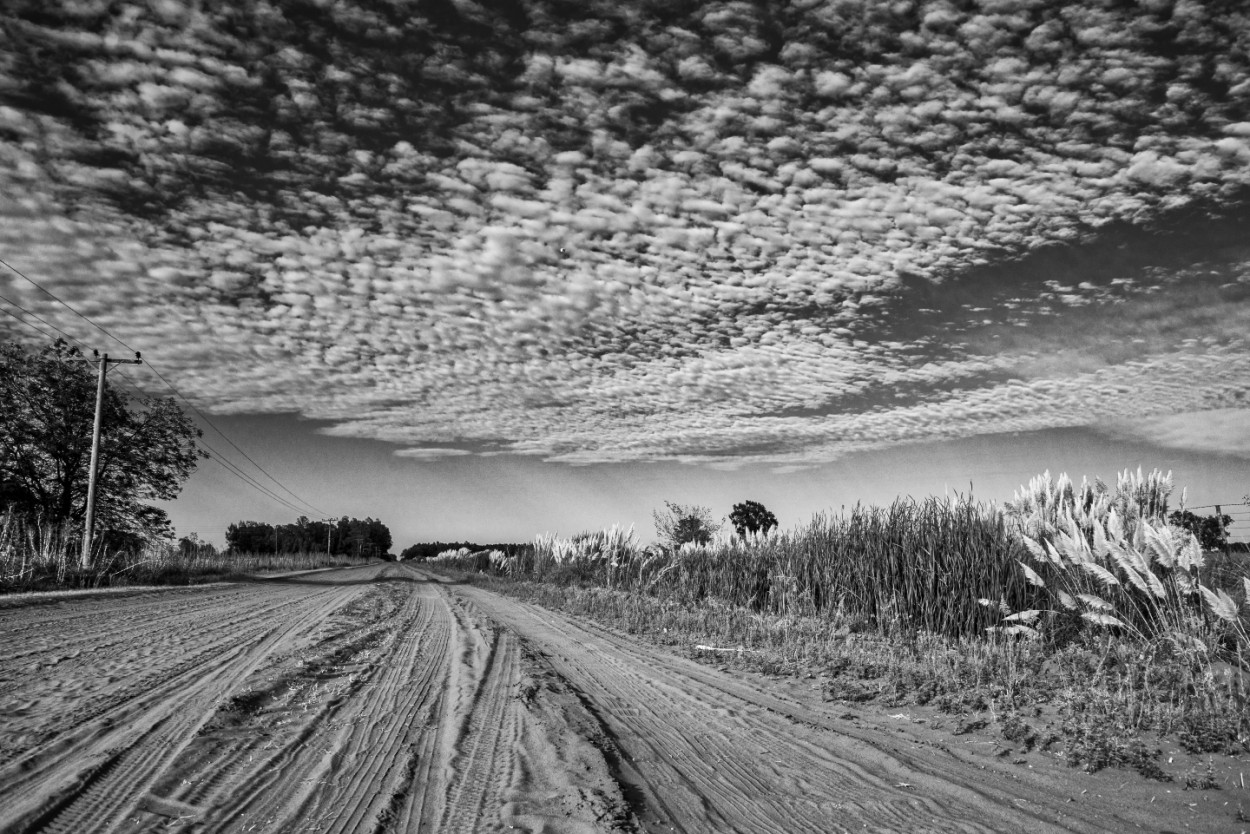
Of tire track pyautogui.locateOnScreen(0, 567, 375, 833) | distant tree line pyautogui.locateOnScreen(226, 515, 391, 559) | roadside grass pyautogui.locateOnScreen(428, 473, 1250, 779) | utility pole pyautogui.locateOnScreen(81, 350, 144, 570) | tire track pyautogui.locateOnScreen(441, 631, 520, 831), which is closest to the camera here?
tire track pyautogui.locateOnScreen(0, 567, 375, 833)

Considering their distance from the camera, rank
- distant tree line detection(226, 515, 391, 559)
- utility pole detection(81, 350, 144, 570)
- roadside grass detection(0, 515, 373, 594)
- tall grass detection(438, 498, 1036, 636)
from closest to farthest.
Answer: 1. tall grass detection(438, 498, 1036, 636)
2. roadside grass detection(0, 515, 373, 594)
3. utility pole detection(81, 350, 144, 570)
4. distant tree line detection(226, 515, 391, 559)

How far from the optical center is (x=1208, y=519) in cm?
1747

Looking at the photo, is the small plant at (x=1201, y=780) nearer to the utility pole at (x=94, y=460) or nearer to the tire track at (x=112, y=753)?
the tire track at (x=112, y=753)

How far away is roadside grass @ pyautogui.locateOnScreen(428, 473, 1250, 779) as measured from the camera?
474cm

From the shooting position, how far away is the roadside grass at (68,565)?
54.6 ft

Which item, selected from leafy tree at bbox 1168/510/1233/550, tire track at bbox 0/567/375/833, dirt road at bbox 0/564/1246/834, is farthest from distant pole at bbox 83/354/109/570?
leafy tree at bbox 1168/510/1233/550

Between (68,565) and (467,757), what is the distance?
21.9 m

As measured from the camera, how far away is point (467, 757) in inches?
149

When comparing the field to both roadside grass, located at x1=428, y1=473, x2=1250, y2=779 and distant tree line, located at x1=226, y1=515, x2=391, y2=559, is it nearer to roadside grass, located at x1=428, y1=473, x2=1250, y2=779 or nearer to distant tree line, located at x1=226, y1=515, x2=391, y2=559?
roadside grass, located at x1=428, y1=473, x2=1250, y2=779

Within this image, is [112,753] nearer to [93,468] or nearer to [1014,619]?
[1014,619]

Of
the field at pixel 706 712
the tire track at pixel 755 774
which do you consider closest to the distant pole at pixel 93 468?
the field at pixel 706 712

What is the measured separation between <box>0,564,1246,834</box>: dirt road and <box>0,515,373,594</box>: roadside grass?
44.1 ft

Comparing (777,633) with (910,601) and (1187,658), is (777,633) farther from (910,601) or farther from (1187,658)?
(1187,658)

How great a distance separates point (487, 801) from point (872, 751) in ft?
8.26
